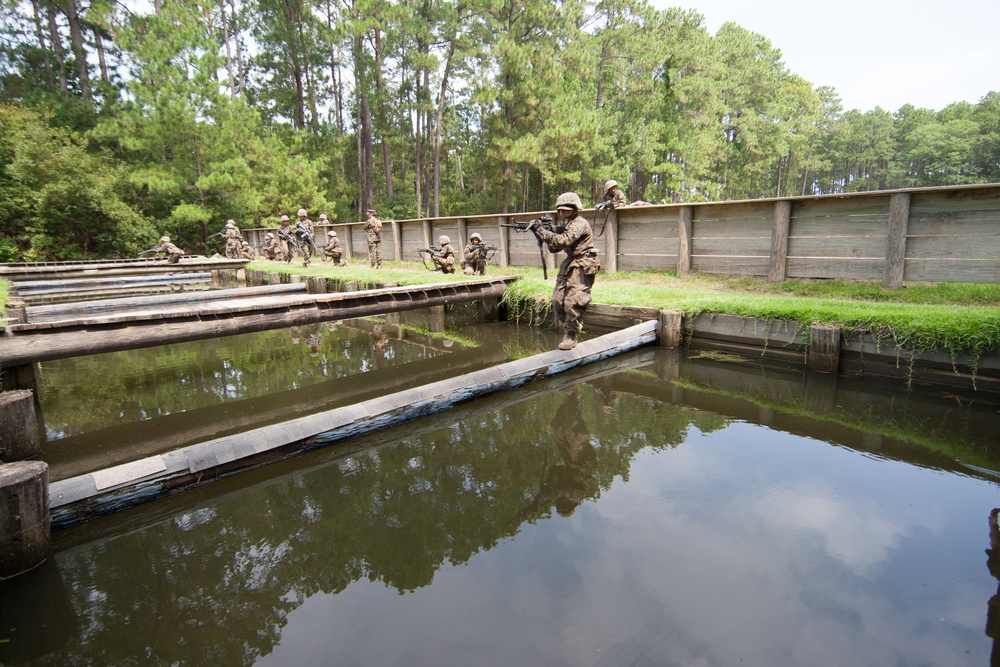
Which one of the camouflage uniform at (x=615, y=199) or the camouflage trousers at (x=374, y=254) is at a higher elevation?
the camouflage uniform at (x=615, y=199)

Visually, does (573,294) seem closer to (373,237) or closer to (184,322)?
(184,322)

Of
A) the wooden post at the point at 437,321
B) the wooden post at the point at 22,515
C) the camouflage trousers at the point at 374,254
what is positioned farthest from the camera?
the camouflage trousers at the point at 374,254

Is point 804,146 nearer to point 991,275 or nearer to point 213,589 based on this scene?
point 991,275

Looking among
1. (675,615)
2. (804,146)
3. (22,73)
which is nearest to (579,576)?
(675,615)

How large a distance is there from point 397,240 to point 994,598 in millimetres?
15406

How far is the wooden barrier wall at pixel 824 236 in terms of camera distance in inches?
254

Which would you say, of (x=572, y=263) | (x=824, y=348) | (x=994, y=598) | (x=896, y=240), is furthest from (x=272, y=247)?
(x=994, y=598)

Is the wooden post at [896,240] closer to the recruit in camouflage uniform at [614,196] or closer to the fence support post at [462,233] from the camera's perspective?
the recruit in camouflage uniform at [614,196]

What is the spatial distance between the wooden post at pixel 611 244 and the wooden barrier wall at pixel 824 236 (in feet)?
0.07

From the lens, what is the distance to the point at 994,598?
95.9 inches

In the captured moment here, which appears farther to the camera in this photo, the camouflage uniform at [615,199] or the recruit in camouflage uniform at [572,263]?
the camouflage uniform at [615,199]

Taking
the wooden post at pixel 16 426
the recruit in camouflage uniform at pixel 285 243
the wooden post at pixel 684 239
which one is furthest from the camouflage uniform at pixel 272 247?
the wooden post at pixel 16 426

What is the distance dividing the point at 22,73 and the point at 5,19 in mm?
3883

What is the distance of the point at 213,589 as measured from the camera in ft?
8.63
